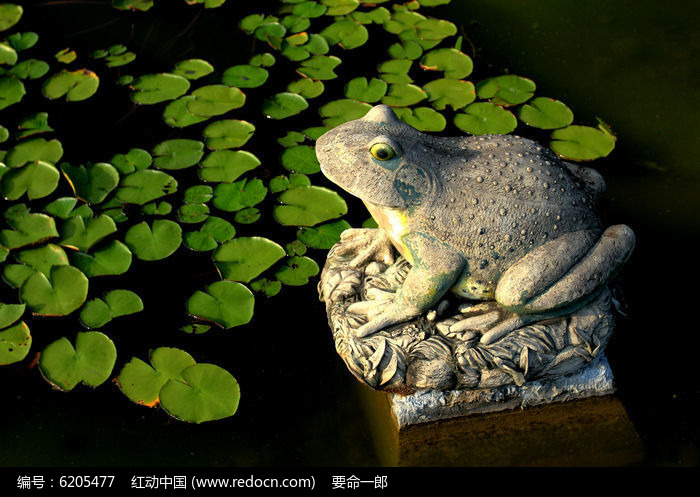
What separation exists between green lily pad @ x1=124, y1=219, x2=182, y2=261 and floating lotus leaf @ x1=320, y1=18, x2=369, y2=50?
6.70ft

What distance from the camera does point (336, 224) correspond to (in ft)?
12.8

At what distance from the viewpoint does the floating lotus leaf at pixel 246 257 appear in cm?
363

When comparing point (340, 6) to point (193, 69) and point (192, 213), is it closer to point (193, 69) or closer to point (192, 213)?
point (193, 69)

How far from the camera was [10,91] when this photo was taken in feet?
15.5

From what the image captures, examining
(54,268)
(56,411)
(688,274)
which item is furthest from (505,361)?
(54,268)

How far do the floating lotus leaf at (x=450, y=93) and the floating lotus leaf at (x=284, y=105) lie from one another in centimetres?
85

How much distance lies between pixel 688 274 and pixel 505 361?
1.56 meters

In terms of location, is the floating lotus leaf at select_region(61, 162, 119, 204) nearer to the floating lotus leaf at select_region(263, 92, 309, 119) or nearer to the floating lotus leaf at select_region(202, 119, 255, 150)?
the floating lotus leaf at select_region(202, 119, 255, 150)

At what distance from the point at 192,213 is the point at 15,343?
3.80 ft

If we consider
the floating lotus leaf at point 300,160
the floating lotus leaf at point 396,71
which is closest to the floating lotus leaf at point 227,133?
the floating lotus leaf at point 300,160

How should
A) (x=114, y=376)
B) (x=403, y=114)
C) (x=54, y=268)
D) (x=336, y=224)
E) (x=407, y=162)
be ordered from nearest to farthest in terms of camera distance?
1. (x=407, y=162)
2. (x=114, y=376)
3. (x=54, y=268)
4. (x=336, y=224)
5. (x=403, y=114)

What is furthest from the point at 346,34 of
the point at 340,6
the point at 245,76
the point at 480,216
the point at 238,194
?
the point at 480,216

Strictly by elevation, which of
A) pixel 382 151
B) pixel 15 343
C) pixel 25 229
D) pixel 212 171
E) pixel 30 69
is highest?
pixel 382 151

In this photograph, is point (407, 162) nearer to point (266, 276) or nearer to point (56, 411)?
point (266, 276)
